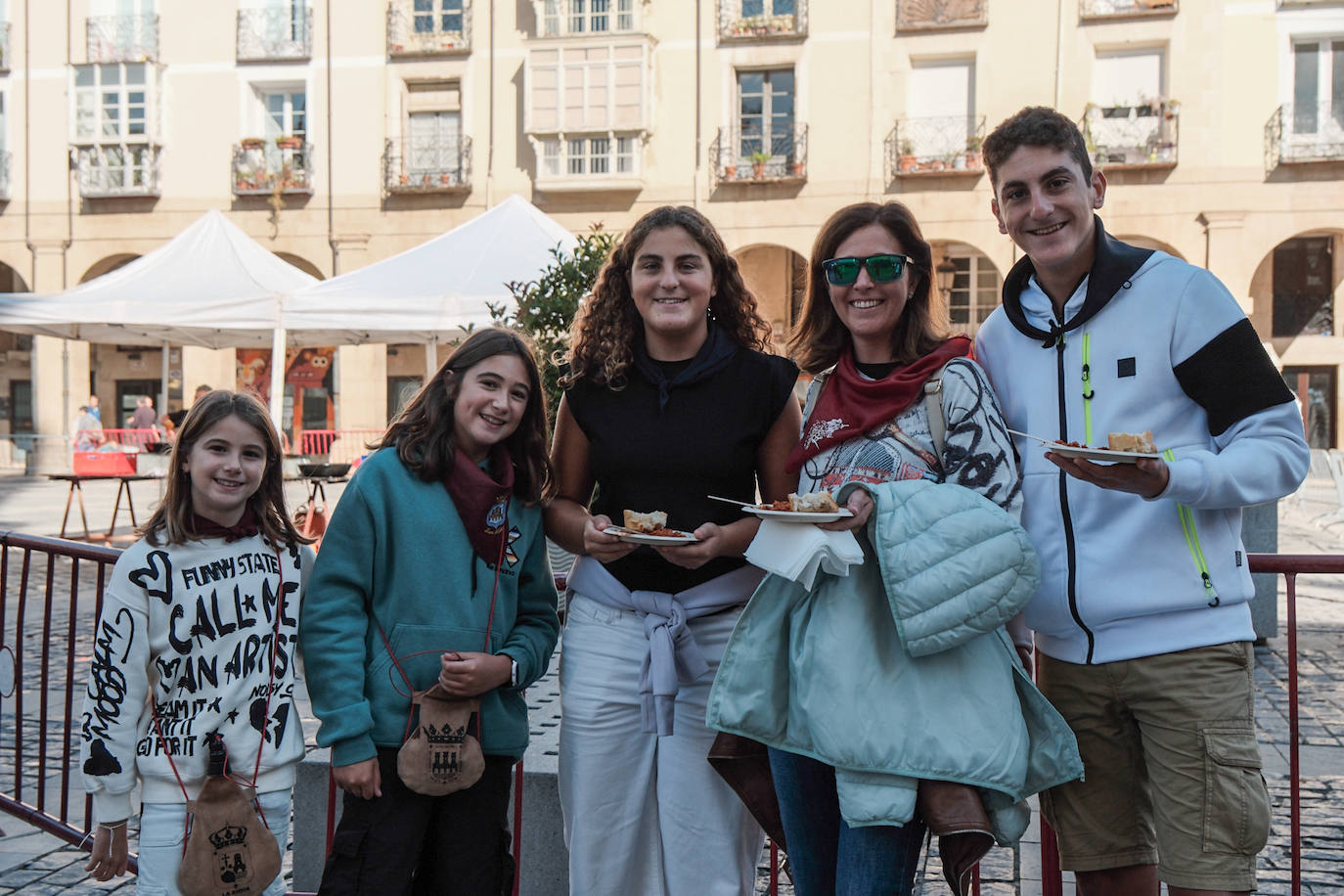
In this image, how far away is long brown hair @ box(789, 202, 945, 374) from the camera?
2.52m

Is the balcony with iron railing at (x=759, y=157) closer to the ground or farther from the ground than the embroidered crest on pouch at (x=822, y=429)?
farther from the ground

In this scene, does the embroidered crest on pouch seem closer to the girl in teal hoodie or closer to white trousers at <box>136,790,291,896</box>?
the girl in teal hoodie

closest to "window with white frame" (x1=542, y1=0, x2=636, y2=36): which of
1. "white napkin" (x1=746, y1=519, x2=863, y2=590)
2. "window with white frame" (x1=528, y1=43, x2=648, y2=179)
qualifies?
"window with white frame" (x1=528, y1=43, x2=648, y2=179)

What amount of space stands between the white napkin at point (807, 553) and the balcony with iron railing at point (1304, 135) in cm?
2428

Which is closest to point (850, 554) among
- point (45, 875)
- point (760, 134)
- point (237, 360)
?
point (45, 875)

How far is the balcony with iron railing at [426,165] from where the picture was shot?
82.3 ft

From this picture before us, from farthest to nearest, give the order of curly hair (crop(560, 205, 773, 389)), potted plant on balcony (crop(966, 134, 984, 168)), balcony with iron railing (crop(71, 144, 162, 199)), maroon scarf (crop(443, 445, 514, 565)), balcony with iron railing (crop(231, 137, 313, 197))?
balcony with iron railing (crop(71, 144, 162, 199)), balcony with iron railing (crop(231, 137, 313, 197)), potted plant on balcony (crop(966, 134, 984, 168)), curly hair (crop(560, 205, 773, 389)), maroon scarf (crop(443, 445, 514, 565))

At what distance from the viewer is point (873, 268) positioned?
248cm

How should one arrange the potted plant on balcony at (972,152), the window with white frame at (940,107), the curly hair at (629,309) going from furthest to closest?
the window with white frame at (940,107), the potted plant on balcony at (972,152), the curly hair at (629,309)

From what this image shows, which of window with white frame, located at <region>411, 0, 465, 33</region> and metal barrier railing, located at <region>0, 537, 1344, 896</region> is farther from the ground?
window with white frame, located at <region>411, 0, 465, 33</region>

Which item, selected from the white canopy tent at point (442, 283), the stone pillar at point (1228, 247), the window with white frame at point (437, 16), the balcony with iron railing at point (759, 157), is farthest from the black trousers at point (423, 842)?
the window with white frame at point (437, 16)

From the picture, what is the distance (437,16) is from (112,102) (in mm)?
8218

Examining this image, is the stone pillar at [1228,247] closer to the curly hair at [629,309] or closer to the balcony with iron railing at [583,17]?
the balcony with iron railing at [583,17]

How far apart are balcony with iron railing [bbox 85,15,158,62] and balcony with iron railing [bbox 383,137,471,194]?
6632mm
